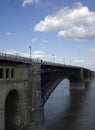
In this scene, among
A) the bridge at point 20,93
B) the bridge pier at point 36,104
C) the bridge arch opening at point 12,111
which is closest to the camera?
the bridge at point 20,93

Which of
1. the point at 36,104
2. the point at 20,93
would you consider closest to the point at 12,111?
the point at 20,93

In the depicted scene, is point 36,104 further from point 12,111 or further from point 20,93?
point 12,111

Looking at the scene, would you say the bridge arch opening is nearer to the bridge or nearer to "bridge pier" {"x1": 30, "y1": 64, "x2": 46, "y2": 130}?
the bridge

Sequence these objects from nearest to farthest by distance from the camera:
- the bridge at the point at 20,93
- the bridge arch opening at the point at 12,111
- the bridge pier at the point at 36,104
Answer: the bridge at the point at 20,93 < the bridge arch opening at the point at 12,111 < the bridge pier at the point at 36,104

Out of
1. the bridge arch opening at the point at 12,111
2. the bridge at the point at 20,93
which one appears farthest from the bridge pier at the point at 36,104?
the bridge arch opening at the point at 12,111

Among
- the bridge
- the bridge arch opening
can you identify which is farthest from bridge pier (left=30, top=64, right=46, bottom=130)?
the bridge arch opening

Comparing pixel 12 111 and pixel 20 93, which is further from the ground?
pixel 20 93

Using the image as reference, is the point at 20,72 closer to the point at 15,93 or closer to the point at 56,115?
the point at 15,93

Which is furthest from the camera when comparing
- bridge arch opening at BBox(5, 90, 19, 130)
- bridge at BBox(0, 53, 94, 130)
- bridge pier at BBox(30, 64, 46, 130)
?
bridge pier at BBox(30, 64, 46, 130)

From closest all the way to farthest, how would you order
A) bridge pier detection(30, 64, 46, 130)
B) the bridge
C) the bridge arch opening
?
the bridge < the bridge arch opening < bridge pier detection(30, 64, 46, 130)

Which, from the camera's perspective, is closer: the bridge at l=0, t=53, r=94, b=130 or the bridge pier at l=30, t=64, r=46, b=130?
the bridge at l=0, t=53, r=94, b=130

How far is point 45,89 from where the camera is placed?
51438mm

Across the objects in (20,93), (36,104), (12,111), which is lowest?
(12,111)

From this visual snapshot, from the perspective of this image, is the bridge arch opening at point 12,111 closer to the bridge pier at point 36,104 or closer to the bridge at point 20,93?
the bridge at point 20,93
